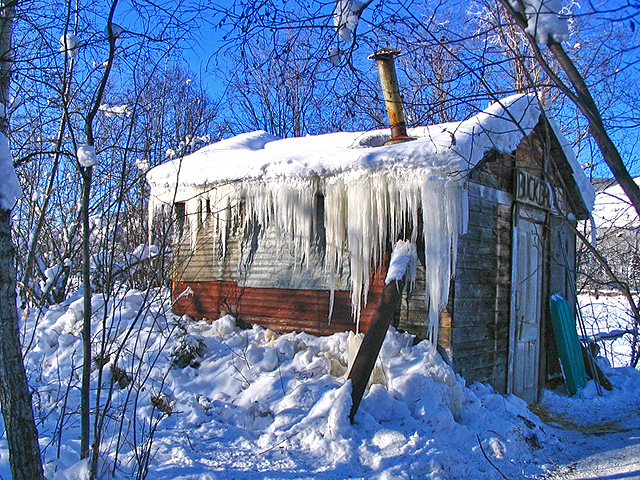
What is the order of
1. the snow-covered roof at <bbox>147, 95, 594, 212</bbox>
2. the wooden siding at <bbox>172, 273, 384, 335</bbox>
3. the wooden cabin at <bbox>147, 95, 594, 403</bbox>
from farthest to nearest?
the wooden siding at <bbox>172, 273, 384, 335</bbox> → the wooden cabin at <bbox>147, 95, 594, 403</bbox> → the snow-covered roof at <bbox>147, 95, 594, 212</bbox>

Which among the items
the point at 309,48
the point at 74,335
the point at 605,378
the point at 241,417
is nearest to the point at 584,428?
the point at 605,378

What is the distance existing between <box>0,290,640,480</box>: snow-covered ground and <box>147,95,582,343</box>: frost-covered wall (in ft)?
2.62

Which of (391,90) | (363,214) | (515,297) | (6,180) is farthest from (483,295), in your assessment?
(6,180)

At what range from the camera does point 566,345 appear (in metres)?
7.52

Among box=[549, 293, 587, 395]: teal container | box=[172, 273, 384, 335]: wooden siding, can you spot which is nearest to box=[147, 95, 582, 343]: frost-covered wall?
box=[172, 273, 384, 335]: wooden siding

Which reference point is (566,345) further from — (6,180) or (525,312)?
(6,180)

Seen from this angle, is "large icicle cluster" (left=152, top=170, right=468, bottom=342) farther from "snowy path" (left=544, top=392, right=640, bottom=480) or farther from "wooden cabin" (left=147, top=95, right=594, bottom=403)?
"snowy path" (left=544, top=392, right=640, bottom=480)

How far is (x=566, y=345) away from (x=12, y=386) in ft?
23.1

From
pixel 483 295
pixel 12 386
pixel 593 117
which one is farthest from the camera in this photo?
pixel 483 295

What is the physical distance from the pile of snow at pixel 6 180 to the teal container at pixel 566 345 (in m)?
7.03

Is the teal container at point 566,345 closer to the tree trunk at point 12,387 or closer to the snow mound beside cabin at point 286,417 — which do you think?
the snow mound beside cabin at point 286,417

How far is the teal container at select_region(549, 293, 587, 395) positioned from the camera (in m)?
7.48

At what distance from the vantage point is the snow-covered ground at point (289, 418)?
4125mm

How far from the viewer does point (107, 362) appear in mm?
6301
